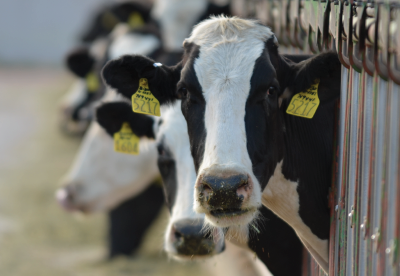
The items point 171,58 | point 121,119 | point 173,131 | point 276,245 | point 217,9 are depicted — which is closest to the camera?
point 276,245

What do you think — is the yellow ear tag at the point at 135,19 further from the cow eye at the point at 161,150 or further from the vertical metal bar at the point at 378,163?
the vertical metal bar at the point at 378,163

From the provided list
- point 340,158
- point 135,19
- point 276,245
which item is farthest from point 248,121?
point 135,19

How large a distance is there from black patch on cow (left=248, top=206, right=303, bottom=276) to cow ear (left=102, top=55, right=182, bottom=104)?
75cm

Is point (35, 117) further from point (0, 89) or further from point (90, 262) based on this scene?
point (90, 262)

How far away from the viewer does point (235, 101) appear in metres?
2.05

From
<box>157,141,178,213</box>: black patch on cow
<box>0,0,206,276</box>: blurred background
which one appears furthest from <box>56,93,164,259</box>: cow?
<box>157,141,178,213</box>: black patch on cow

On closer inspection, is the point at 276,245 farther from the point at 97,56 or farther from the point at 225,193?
the point at 97,56

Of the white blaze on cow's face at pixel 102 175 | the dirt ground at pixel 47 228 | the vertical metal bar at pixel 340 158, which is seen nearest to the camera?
the vertical metal bar at pixel 340 158

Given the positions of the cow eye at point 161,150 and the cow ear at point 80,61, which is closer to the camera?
the cow eye at point 161,150

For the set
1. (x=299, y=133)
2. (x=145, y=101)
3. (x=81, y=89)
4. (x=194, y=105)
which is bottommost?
(x=81, y=89)

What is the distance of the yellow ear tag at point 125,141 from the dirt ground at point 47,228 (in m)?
1.23

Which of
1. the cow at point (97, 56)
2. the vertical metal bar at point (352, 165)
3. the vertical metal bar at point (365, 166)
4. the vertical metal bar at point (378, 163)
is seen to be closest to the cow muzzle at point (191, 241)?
the vertical metal bar at point (352, 165)

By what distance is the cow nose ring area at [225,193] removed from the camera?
188 cm

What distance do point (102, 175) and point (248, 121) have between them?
299cm
